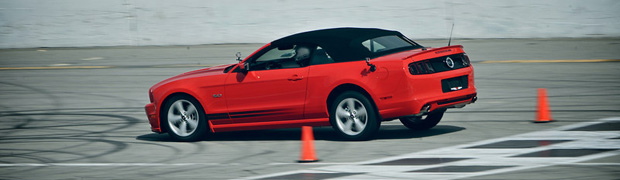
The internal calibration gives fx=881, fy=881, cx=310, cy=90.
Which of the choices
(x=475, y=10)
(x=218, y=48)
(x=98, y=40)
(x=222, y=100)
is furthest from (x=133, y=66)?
(x=222, y=100)

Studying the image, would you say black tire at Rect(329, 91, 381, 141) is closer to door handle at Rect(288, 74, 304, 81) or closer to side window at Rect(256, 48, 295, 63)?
door handle at Rect(288, 74, 304, 81)

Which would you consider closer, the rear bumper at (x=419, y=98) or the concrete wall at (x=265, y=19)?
the rear bumper at (x=419, y=98)

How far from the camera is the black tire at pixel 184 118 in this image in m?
11.0

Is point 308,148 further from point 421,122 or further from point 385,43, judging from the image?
point 421,122

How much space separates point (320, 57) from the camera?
34.1 feet

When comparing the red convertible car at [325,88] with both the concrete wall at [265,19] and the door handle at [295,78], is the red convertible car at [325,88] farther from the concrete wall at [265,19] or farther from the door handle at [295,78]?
the concrete wall at [265,19]

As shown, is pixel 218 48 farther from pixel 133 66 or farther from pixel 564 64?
pixel 564 64

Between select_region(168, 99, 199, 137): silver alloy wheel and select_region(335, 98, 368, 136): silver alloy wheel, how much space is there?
196 centimetres

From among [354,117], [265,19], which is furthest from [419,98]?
[265,19]

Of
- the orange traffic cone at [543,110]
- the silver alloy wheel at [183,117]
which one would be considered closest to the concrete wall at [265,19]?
the orange traffic cone at [543,110]

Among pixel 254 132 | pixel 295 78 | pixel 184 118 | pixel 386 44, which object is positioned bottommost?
pixel 254 132

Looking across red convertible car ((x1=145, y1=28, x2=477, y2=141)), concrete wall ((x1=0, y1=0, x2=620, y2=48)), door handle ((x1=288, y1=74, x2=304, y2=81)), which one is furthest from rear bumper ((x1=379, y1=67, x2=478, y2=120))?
concrete wall ((x1=0, y1=0, x2=620, y2=48))

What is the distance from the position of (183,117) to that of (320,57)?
2.00 m

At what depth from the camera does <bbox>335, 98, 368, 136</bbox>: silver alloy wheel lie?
33.1 feet
